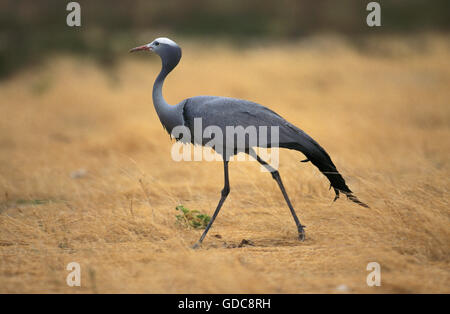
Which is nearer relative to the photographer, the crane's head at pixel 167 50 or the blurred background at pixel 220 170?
the blurred background at pixel 220 170

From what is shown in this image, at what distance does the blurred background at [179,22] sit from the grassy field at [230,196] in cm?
376

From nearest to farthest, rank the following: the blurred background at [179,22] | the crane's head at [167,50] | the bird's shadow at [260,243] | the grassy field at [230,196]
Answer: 1. the grassy field at [230,196]
2. the bird's shadow at [260,243]
3. the crane's head at [167,50]
4. the blurred background at [179,22]

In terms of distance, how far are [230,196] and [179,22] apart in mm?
22932

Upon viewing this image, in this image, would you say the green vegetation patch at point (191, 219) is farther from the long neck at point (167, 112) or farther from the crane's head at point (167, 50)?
the crane's head at point (167, 50)

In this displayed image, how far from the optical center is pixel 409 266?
4023mm

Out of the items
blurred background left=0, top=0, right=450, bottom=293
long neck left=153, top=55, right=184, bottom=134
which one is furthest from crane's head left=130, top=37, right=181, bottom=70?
blurred background left=0, top=0, right=450, bottom=293

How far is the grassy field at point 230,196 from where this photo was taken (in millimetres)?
4039

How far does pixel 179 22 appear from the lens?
2784 centimetres

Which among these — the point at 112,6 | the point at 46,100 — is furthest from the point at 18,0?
the point at 46,100

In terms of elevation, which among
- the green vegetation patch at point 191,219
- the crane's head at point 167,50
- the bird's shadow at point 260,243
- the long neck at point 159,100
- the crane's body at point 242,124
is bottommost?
the bird's shadow at point 260,243

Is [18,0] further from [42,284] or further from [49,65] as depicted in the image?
[42,284]

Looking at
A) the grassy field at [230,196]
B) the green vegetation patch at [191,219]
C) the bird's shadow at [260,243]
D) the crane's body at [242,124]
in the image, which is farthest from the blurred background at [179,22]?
the bird's shadow at [260,243]

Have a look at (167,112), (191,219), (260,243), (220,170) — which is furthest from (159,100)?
(220,170)

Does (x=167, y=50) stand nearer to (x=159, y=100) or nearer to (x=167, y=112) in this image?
(x=159, y=100)
